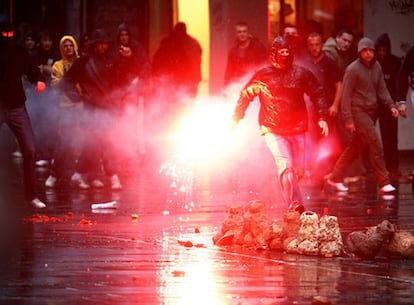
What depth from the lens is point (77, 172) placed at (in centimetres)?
1897

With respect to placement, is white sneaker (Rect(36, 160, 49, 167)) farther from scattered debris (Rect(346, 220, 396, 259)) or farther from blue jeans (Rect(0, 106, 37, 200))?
scattered debris (Rect(346, 220, 396, 259))

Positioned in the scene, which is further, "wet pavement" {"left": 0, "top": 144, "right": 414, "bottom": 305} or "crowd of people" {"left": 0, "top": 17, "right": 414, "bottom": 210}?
"crowd of people" {"left": 0, "top": 17, "right": 414, "bottom": 210}

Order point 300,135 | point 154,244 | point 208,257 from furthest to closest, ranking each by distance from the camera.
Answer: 1. point 300,135
2. point 154,244
3. point 208,257

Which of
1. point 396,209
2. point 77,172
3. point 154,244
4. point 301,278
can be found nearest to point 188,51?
point 77,172

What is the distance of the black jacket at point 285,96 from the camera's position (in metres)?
14.2

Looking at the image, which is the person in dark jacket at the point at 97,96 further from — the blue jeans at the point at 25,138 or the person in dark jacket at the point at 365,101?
the person in dark jacket at the point at 365,101

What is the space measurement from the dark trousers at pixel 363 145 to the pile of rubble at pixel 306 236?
17.7 ft

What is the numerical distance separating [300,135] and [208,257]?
345 centimetres

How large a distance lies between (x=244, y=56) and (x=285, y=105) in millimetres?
6366

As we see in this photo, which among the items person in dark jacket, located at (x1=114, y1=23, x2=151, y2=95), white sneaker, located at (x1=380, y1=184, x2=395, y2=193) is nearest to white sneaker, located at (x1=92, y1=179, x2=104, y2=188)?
person in dark jacket, located at (x1=114, y1=23, x2=151, y2=95)

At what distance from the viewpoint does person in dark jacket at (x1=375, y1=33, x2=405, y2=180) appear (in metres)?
20.1

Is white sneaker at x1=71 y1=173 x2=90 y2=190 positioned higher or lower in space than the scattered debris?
higher

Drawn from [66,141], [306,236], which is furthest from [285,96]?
[66,141]

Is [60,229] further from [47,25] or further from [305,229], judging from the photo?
[47,25]
